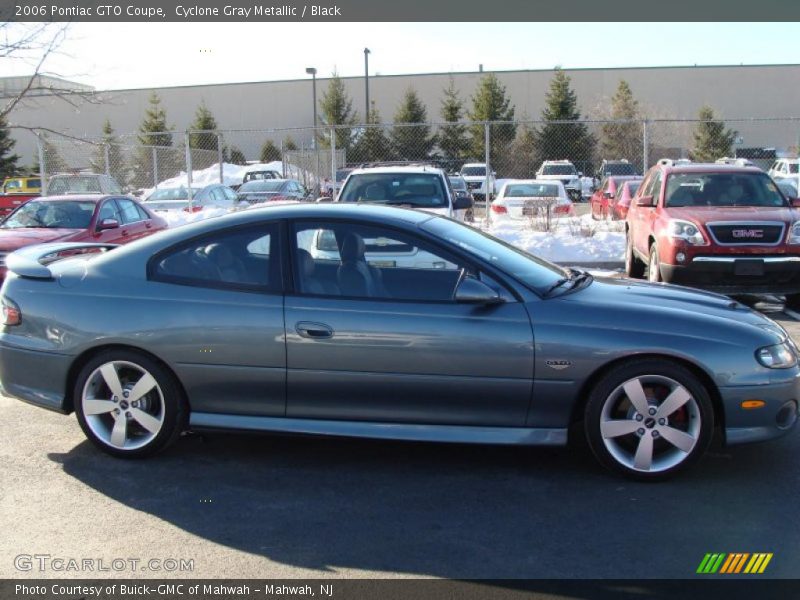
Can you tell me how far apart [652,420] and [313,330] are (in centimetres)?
192

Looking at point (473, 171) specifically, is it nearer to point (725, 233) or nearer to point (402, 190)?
point (402, 190)

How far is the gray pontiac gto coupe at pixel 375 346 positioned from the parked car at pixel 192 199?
16.7 meters

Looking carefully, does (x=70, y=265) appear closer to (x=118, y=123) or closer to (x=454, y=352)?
(x=454, y=352)

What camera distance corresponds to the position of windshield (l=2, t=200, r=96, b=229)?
1194 centimetres

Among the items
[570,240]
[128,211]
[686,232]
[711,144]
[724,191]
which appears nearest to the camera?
[686,232]

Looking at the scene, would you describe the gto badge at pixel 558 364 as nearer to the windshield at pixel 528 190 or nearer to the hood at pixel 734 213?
the hood at pixel 734 213

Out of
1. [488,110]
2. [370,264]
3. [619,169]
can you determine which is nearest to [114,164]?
[619,169]

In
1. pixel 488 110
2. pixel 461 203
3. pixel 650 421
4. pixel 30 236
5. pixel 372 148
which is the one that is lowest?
pixel 650 421

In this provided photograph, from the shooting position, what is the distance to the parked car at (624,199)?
20.4 m

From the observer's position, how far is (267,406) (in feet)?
15.7

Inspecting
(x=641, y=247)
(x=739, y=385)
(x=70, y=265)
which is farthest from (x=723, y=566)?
(x=641, y=247)

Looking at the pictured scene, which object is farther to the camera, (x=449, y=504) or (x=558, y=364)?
(x=558, y=364)

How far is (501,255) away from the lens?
518cm
